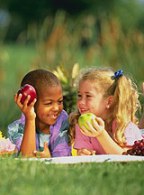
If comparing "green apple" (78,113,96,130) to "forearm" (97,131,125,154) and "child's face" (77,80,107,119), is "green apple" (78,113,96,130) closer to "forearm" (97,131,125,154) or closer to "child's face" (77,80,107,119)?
"forearm" (97,131,125,154)

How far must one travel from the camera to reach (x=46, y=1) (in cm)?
5788

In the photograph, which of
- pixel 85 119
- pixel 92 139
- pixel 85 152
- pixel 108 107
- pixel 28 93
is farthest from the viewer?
pixel 108 107

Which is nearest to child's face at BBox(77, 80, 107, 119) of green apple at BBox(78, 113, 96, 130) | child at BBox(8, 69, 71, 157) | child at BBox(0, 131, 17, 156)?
child at BBox(8, 69, 71, 157)

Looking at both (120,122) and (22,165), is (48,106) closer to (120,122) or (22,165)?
(120,122)

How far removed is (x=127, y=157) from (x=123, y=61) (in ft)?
15.9

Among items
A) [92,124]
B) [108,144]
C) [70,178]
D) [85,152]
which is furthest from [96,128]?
[70,178]

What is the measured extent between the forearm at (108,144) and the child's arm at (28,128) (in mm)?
500

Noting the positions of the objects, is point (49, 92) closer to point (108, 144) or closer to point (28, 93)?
point (28, 93)

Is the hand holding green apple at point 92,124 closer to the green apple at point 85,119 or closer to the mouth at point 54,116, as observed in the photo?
the green apple at point 85,119

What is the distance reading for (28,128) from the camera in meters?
5.20

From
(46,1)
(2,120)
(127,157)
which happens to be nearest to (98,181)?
(127,157)

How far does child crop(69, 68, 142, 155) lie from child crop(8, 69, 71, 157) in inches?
5.3

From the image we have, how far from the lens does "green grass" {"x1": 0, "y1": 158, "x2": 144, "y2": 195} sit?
3850 millimetres

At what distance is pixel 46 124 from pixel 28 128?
0.38m
